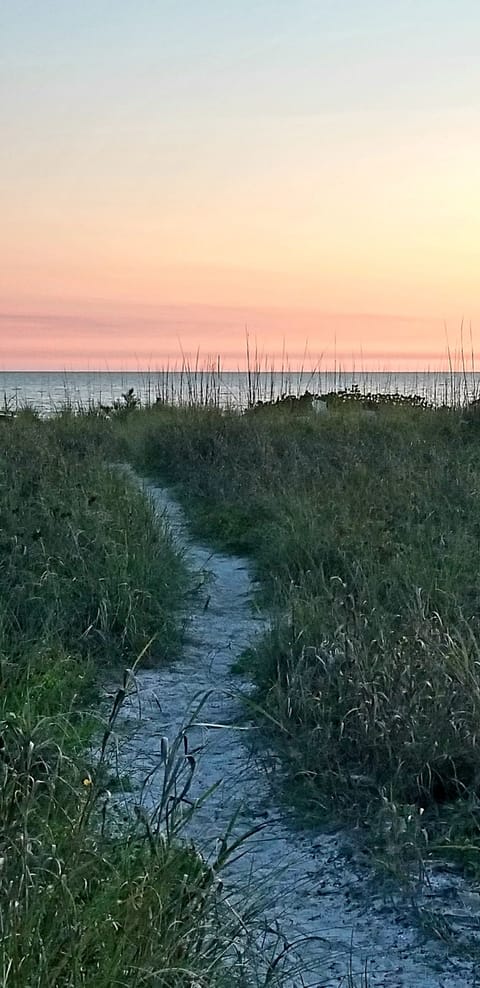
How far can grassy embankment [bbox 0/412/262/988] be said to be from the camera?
192 cm

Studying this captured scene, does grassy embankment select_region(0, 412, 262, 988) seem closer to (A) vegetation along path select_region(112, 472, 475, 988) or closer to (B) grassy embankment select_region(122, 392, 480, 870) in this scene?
(A) vegetation along path select_region(112, 472, 475, 988)

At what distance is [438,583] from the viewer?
5.11 metres

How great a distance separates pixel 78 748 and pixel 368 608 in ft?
5.61

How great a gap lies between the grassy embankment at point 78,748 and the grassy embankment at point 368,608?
681mm

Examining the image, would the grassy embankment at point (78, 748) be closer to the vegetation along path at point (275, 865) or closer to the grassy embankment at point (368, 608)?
the vegetation along path at point (275, 865)

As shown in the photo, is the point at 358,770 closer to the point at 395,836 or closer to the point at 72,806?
the point at 395,836

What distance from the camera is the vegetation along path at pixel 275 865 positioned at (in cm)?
246

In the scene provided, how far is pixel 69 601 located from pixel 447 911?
2780 mm

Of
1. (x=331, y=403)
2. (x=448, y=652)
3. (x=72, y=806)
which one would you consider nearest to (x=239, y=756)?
(x=448, y=652)

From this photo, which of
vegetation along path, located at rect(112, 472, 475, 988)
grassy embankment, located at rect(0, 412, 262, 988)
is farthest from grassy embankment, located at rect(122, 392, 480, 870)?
grassy embankment, located at rect(0, 412, 262, 988)

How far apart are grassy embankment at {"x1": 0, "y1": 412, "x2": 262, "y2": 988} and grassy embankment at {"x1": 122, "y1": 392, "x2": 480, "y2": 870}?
681mm

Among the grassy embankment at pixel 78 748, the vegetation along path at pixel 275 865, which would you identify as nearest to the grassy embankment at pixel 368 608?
the vegetation along path at pixel 275 865

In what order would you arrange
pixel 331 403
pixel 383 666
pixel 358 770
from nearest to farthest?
1. pixel 358 770
2. pixel 383 666
3. pixel 331 403

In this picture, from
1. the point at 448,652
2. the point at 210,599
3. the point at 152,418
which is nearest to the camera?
the point at 448,652
